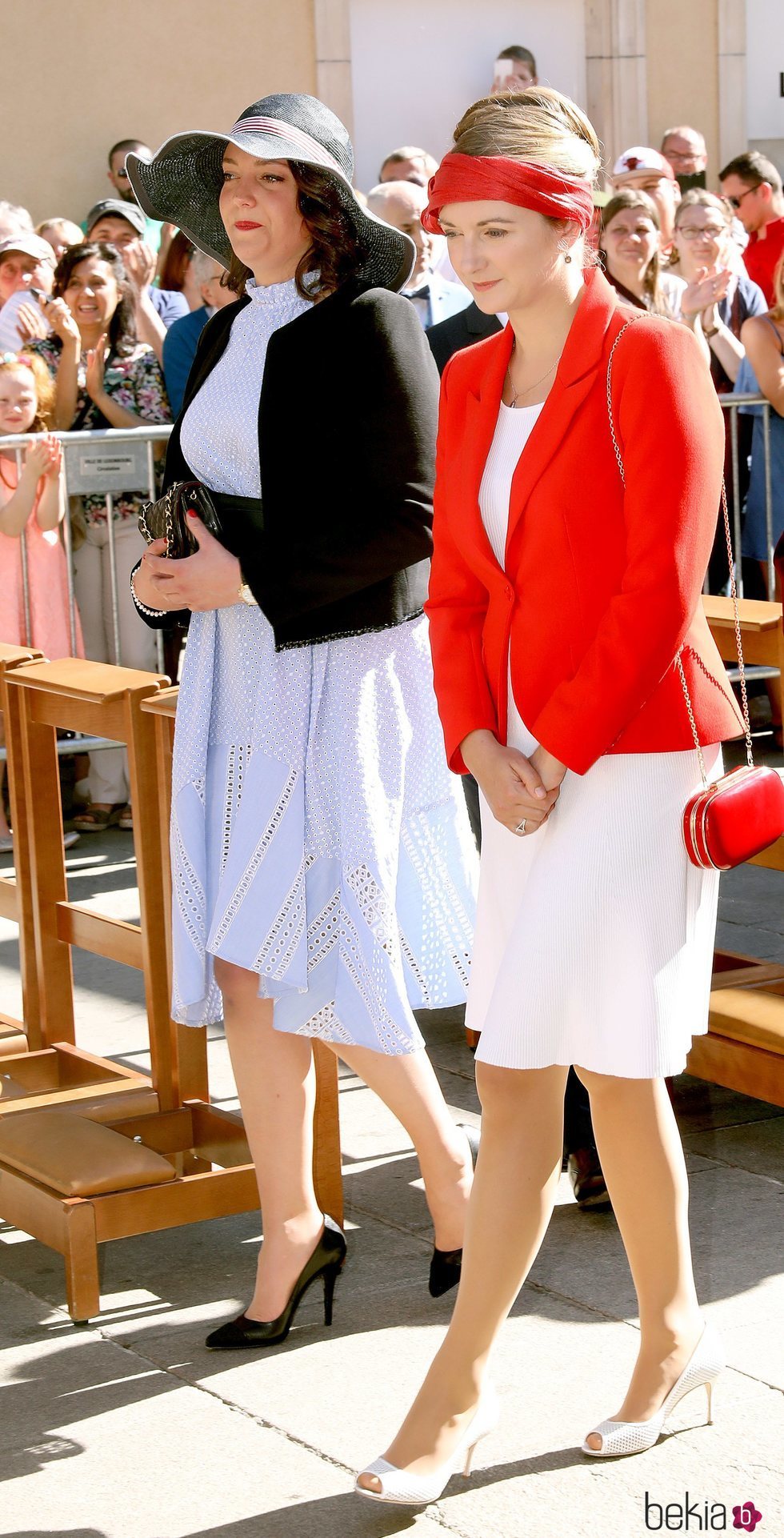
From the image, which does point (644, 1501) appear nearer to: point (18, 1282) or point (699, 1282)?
point (699, 1282)

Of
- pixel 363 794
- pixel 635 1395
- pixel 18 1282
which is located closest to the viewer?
pixel 635 1395

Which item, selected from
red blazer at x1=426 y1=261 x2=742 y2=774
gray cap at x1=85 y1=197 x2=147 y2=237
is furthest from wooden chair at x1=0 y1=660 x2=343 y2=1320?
gray cap at x1=85 y1=197 x2=147 y2=237

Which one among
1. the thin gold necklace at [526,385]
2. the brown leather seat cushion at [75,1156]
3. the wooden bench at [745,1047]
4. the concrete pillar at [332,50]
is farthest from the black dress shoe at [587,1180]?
the concrete pillar at [332,50]

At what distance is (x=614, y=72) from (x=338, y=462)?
12484mm

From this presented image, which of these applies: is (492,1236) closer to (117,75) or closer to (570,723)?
(570,723)

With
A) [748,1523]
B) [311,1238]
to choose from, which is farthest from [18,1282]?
[748,1523]

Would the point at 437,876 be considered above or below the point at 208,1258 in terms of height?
above

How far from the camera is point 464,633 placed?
2785mm

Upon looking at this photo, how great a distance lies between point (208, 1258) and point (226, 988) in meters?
0.69

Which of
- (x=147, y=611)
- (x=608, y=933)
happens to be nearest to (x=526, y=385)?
(x=608, y=933)

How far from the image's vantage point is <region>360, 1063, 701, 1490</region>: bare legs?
265cm

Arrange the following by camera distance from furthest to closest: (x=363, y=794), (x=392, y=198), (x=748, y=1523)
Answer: (x=392, y=198) < (x=363, y=794) < (x=748, y=1523)

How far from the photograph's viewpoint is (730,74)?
14.9 metres

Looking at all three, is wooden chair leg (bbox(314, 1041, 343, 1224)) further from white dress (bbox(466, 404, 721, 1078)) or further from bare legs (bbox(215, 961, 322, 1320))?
white dress (bbox(466, 404, 721, 1078))
